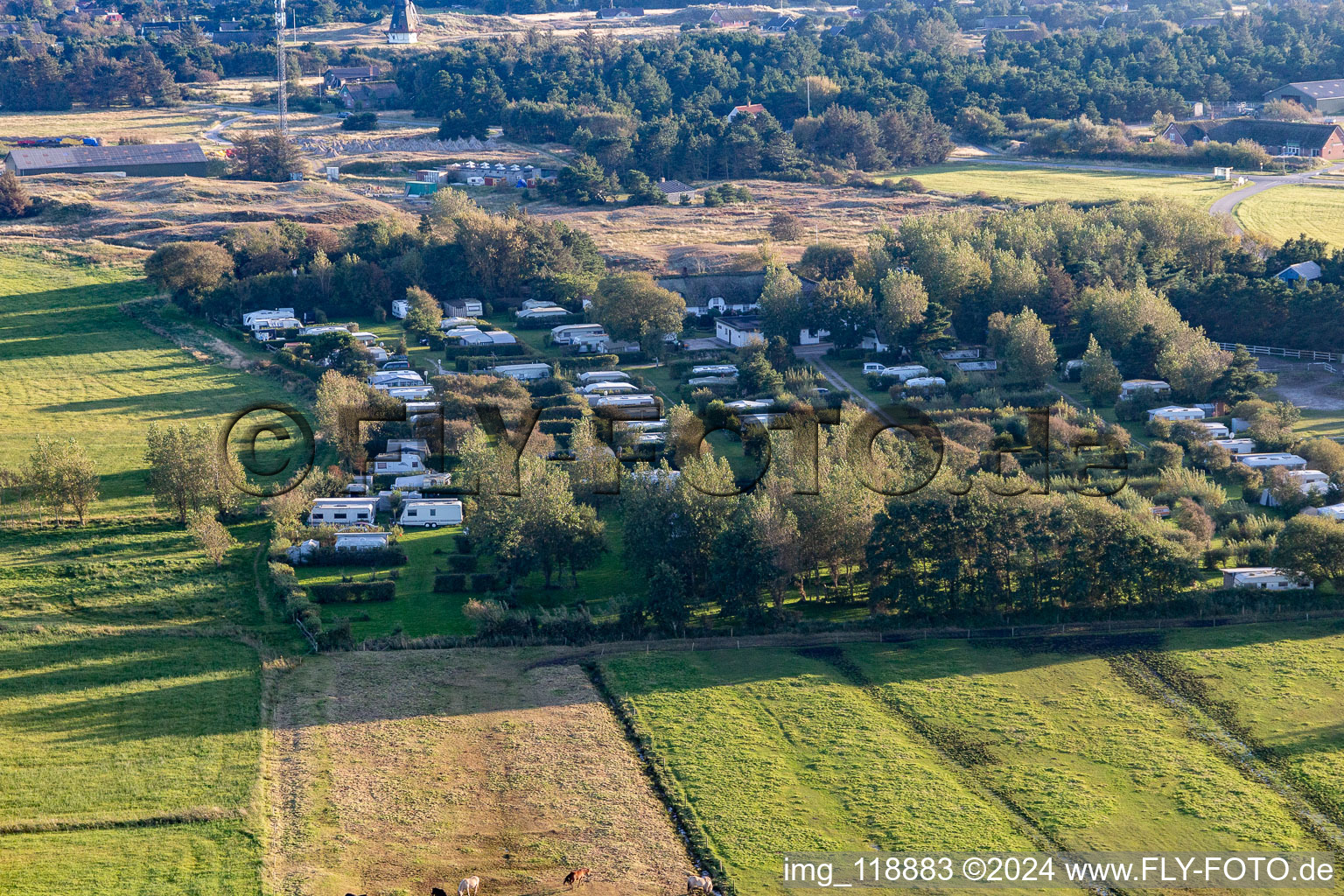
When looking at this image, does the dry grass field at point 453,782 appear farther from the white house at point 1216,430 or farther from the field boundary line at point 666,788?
the white house at point 1216,430

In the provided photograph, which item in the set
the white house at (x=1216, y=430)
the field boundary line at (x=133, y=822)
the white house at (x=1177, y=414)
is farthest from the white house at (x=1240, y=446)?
the field boundary line at (x=133, y=822)

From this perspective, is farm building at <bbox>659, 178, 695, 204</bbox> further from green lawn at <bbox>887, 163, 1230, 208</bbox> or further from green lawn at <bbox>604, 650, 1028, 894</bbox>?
green lawn at <bbox>604, 650, 1028, 894</bbox>

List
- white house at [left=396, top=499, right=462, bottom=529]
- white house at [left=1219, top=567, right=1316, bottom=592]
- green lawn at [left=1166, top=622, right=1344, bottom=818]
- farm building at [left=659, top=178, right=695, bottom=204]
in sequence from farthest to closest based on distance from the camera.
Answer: farm building at [left=659, top=178, right=695, bottom=204]
white house at [left=396, top=499, right=462, bottom=529]
white house at [left=1219, top=567, right=1316, bottom=592]
green lawn at [left=1166, top=622, right=1344, bottom=818]

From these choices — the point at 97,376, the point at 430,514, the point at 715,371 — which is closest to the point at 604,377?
the point at 715,371

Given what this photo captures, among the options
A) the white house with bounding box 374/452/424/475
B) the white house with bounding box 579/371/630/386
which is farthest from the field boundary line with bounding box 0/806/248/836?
the white house with bounding box 579/371/630/386

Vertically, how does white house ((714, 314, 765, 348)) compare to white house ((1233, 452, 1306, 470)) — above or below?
above

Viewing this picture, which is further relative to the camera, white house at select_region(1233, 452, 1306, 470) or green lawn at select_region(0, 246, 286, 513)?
green lawn at select_region(0, 246, 286, 513)

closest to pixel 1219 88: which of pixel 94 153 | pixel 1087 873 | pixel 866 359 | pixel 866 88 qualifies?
pixel 866 88
